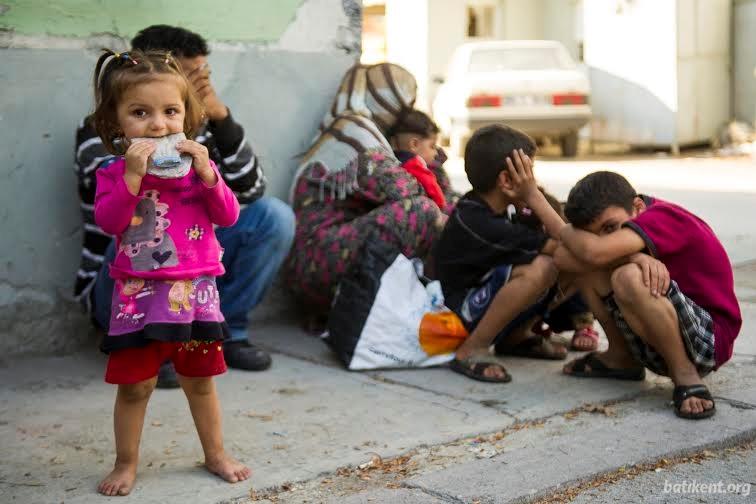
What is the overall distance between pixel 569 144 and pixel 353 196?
10052mm

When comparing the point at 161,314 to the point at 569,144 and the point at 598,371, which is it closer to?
the point at 598,371

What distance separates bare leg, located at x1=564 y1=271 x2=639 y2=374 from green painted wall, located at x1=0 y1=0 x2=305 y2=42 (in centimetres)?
194

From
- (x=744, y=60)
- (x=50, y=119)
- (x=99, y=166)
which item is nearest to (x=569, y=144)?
(x=744, y=60)

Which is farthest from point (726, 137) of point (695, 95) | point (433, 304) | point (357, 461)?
point (357, 461)

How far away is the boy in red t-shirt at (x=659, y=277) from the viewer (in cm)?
340

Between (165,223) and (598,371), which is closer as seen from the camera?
(165,223)

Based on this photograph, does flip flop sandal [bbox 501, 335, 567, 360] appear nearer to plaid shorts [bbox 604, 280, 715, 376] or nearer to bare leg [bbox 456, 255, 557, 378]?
bare leg [bbox 456, 255, 557, 378]

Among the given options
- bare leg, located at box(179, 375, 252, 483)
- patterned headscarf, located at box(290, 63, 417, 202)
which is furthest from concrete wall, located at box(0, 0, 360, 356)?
bare leg, located at box(179, 375, 252, 483)

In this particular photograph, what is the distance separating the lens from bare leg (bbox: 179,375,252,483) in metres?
2.92

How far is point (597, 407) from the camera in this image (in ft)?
11.4

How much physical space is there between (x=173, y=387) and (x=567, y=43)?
15.6m

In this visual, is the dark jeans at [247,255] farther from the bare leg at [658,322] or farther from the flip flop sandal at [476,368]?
the bare leg at [658,322]

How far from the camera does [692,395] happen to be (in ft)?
11.1

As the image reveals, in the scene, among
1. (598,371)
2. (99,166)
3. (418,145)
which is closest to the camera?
(598,371)
